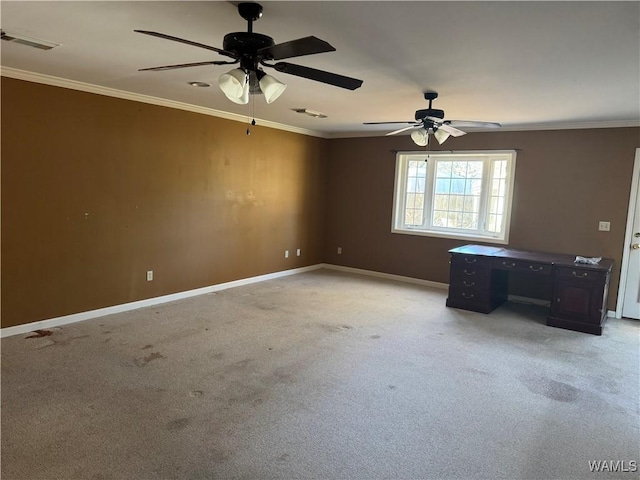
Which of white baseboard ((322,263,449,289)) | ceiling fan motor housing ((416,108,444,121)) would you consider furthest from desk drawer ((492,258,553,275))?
ceiling fan motor housing ((416,108,444,121))

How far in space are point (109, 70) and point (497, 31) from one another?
3.00 m

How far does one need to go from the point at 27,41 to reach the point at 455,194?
17.5 ft

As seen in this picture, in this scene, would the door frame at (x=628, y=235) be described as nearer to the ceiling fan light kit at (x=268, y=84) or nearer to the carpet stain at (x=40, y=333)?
the ceiling fan light kit at (x=268, y=84)

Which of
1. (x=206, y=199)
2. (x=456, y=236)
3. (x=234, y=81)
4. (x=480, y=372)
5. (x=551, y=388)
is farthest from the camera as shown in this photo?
(x=456, y=236)

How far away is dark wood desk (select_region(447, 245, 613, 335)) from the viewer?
14.9 feet

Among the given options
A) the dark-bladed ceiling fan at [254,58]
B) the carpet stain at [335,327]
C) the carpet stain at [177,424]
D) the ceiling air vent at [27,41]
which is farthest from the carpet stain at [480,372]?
the ceiling air vent at [27,41]

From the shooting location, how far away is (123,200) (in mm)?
4633

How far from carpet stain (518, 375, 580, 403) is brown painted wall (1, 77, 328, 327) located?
154 inches

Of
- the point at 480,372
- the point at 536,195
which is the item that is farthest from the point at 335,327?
the point at 536,195

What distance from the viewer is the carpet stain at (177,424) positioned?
256 cm

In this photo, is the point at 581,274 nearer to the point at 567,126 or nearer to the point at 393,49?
the point at 567,126

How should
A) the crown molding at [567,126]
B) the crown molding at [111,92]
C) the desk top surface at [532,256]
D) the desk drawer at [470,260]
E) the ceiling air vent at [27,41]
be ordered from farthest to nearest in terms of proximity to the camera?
the desk drawer at [470,260] < the crown molding at [567,126] < the desk top surface at [532,256] < the crown molding at [111,92] < the ceiling air vent at [27,41]

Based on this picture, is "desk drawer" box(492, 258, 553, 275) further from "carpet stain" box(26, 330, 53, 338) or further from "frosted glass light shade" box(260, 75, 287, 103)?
"carpet stain" box(26, 330, 53, 338)

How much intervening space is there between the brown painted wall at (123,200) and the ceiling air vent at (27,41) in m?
1.03
